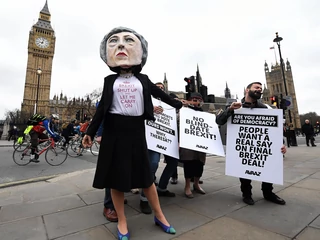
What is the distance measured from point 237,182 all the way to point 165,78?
8640 cm

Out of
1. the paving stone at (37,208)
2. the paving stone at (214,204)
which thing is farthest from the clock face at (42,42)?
the paving stone at (214,204)

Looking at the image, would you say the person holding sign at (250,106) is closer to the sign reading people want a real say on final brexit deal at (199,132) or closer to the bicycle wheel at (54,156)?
the sign reading people want a real say on final brexit deal at (199,132)

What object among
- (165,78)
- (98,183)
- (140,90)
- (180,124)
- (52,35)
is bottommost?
(98,183)

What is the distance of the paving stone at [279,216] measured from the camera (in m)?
2.17

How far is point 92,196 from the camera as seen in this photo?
3.39m

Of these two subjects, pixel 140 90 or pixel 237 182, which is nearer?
pixel 140 90

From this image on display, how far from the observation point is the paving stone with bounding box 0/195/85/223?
A: 8.52 feet

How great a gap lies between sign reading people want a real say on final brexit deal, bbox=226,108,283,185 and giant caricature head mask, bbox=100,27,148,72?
1.84m

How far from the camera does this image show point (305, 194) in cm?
329

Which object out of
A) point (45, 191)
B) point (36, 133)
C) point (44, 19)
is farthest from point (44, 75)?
point (45, 191)

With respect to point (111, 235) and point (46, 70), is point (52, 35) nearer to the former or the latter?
point (46, 70)

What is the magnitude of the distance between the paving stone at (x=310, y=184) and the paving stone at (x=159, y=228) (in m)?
2.52

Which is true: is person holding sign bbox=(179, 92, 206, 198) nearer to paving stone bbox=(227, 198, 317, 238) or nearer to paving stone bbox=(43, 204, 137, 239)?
paving stone bbox=(227, 198, 317, 238)

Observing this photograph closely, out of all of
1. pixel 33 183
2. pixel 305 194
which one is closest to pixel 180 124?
pixel 305 194
